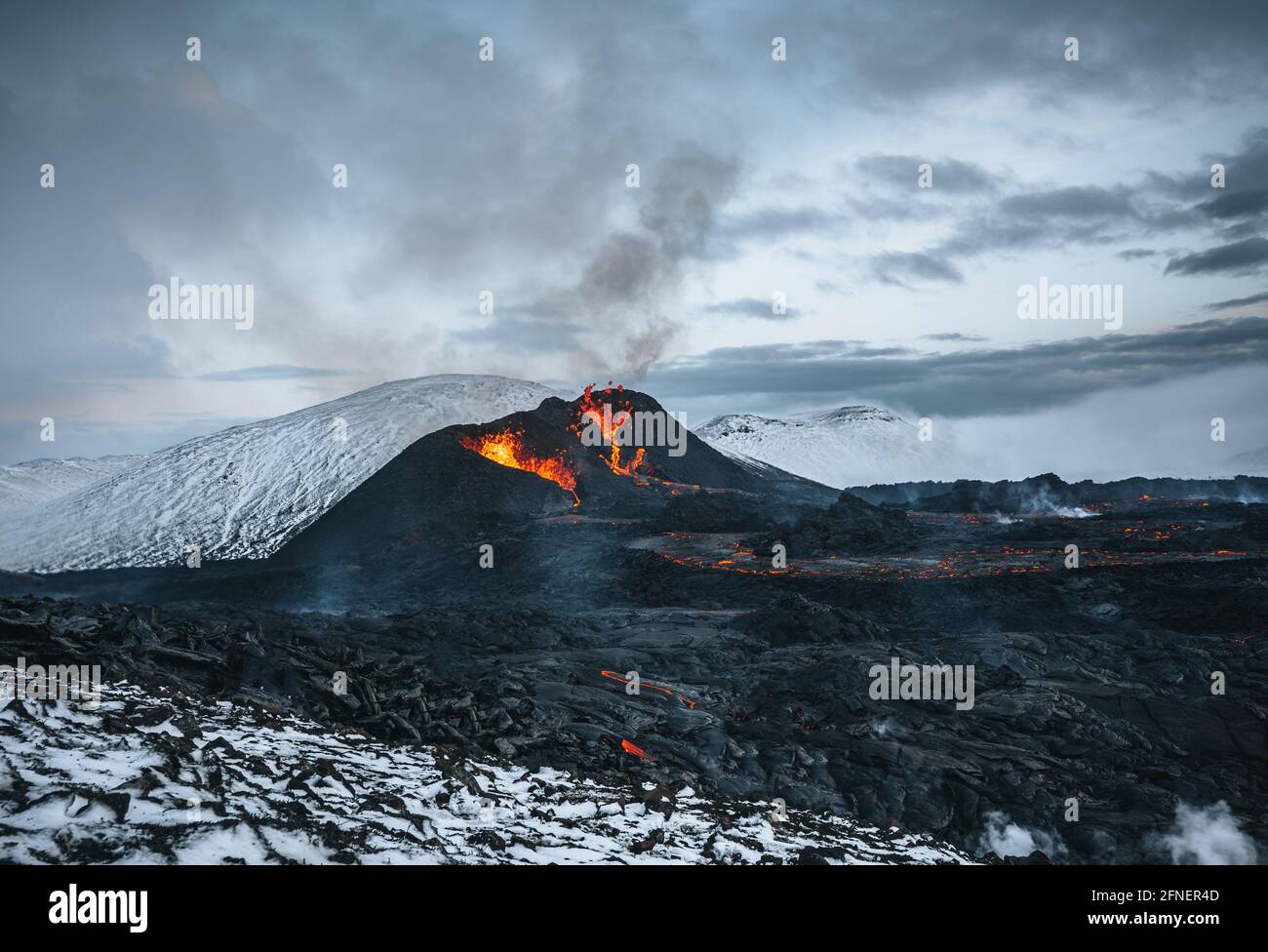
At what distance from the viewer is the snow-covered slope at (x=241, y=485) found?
2180 inches

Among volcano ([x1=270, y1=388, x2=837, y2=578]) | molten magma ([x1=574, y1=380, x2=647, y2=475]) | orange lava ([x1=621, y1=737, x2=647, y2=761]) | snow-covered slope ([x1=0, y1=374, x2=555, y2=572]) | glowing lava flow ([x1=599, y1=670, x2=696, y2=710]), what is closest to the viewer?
orange lava ([x1=621, y1=737, x2=647, y2=761])

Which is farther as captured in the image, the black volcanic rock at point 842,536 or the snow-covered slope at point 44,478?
the snow-covered slope at point 44,478

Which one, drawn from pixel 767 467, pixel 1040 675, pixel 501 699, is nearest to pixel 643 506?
pixel 767 467

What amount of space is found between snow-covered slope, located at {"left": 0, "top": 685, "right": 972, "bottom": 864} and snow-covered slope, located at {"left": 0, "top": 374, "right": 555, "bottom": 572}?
47.0 m

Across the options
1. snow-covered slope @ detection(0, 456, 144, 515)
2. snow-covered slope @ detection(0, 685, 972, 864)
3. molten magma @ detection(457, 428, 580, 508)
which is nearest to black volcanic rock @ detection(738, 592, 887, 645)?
snow-covered slope @ detection(0, 685, 972, 864)

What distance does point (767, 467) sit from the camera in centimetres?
8631

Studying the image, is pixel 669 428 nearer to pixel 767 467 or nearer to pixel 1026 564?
pixel 767 467

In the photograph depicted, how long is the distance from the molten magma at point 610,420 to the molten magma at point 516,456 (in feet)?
17.2

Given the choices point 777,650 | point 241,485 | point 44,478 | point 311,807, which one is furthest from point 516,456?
point 44,478

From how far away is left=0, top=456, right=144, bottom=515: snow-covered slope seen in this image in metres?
92.1

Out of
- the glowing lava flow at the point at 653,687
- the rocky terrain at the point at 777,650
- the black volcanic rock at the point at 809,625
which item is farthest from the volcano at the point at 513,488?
the glowing lava flow at the point at 653,687

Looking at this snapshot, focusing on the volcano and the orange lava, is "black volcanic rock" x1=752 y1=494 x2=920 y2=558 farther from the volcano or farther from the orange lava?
the orange lava

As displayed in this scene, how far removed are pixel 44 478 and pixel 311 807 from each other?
120 meters

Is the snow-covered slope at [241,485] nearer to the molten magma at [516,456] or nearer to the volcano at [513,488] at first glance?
the volcano at [513,488]
